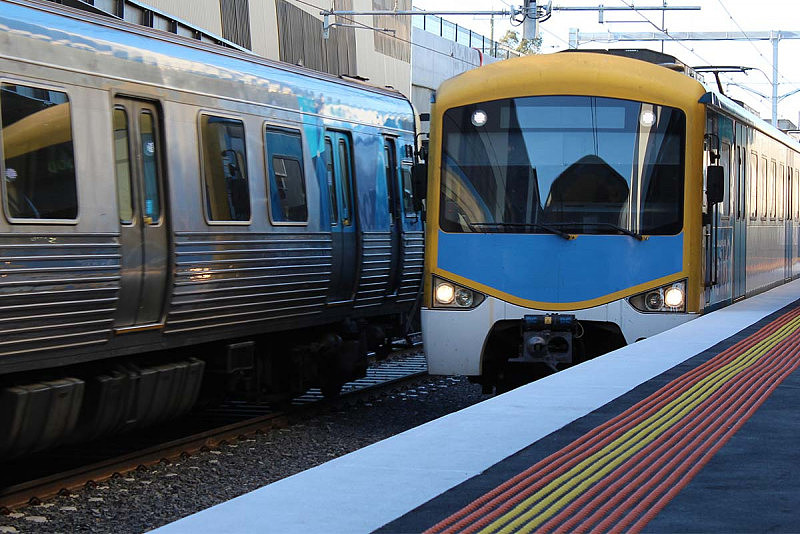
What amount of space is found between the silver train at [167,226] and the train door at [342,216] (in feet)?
0.09

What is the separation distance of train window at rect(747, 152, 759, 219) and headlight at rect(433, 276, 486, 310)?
17.5 ft

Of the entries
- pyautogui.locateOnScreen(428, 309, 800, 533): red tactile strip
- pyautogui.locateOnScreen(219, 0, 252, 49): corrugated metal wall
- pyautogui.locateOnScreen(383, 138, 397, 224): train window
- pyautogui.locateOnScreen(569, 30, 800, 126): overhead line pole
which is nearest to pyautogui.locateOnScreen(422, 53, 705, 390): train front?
pyautogui.locateOnScreen(383, 138, 397, 224): train window

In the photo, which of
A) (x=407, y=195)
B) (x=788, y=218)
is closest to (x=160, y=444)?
(x=407, y=195)

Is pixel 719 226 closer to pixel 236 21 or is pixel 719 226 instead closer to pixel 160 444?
pixel 160 444

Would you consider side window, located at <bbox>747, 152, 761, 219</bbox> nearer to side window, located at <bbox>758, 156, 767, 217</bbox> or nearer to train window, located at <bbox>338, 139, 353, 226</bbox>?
side window, located at <bbox>758, 156, 767, 217</bbox>

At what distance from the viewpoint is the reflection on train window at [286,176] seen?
1069 cm

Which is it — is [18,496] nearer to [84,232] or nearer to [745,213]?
[84,232]

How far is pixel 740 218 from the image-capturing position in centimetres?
1401

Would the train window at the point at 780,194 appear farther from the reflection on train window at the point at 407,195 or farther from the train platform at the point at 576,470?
the train platform at the point at 576,470

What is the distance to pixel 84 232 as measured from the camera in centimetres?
809

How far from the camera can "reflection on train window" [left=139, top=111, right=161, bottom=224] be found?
29.2 ft

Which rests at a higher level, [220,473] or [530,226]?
[530,226]

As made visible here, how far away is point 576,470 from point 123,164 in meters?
4.58

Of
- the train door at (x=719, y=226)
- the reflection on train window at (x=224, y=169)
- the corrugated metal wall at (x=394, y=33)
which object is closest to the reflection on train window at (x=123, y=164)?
the reflection on train window at (x=224, y=169)
